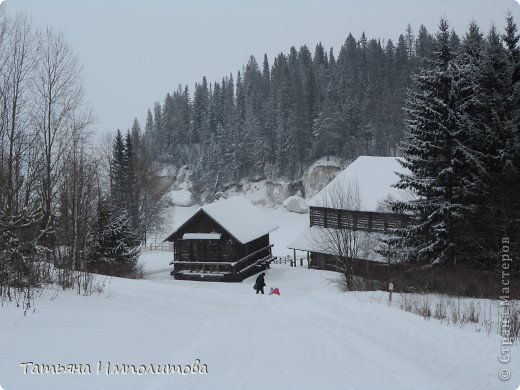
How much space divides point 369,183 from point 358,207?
5154mm

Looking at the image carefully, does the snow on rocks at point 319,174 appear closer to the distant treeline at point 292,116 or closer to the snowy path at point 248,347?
the distant treeline at point 292,116

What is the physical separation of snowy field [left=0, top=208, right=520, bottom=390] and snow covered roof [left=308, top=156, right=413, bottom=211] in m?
21.4

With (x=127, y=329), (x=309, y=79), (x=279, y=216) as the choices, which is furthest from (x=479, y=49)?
(x=309, y=79)

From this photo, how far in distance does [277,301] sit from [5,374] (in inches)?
399

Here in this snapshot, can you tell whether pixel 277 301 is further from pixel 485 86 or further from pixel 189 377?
pixel 485 86

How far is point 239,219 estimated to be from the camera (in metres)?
36.4

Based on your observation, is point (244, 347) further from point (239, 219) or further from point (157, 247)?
point (157, 247)

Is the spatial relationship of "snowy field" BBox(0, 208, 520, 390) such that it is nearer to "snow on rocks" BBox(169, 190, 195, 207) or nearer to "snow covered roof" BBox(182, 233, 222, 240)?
"snow covered roof" BBox(182, 233, 222, 240)

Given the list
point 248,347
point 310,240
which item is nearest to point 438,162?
point 248,347

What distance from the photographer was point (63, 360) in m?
6.44

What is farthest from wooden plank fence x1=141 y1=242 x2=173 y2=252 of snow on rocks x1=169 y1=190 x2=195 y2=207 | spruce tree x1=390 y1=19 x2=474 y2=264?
snow on rocks x1=169 y1=190 x2=195 y2=207

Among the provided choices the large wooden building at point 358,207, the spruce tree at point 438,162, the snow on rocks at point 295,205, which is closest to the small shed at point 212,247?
the large wooden building at point 358,207

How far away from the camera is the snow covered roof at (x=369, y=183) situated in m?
32.5

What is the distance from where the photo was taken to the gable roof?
109 ft
